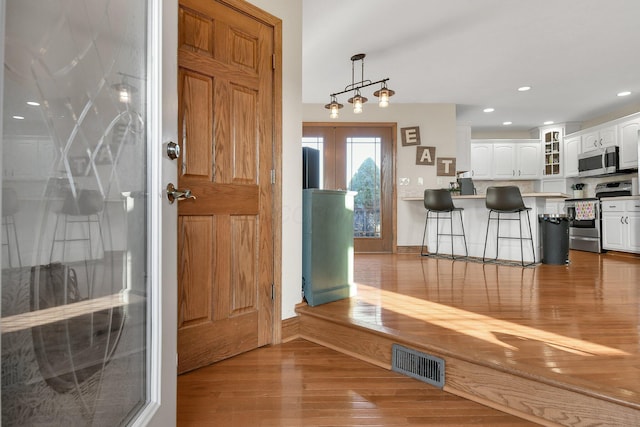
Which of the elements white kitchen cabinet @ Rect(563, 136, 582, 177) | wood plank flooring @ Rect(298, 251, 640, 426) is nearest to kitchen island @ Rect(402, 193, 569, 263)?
wood plank flooring @ Rect(298, 251, 640, 426)

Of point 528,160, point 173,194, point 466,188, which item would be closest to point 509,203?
point 466,188

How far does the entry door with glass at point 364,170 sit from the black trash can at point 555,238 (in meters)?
2.22

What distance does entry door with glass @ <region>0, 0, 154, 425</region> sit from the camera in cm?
65

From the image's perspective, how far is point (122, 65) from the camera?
1023 millimetres

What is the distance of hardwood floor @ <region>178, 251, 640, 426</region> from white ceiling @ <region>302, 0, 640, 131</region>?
8.19 ft

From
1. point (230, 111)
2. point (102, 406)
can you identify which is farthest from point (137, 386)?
point (230, 111)

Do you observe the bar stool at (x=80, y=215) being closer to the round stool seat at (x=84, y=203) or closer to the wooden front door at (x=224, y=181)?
the round stool seat at (x=84, y=203)

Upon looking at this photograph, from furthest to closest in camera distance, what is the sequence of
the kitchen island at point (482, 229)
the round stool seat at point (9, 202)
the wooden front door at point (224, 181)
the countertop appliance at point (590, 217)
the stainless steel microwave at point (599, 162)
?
the stainless steel microwave at point (599, 162) → the countertop appliance at point (590, 217) → the kitchen island at point (482, 229) → the wooden front door at point (224, 181) → the round stool seat at point (9, 202)

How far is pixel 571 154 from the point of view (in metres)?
7.04

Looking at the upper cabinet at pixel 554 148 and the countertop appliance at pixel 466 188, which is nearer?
the countertop appliance at pixel 466 188

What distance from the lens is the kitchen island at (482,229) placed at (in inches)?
179

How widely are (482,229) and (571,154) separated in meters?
3.55

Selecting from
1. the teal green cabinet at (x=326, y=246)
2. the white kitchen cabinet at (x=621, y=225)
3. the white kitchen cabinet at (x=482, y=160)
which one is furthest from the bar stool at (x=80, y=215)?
the white kitchen cabinet at (x=482, y=160)

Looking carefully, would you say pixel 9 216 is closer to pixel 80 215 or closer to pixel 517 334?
pixel 80 215
